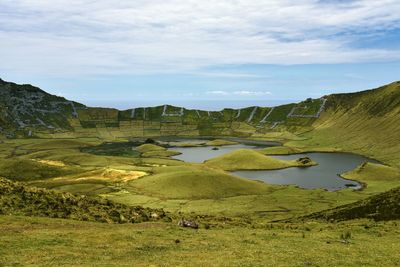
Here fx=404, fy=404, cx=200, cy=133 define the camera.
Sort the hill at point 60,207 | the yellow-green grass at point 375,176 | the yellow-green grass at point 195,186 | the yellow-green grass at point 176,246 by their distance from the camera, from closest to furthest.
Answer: the yellow-green grass at point 176,246 < the hill at point 60,207 < the yellow-green grass at point 195,186 < the yellow-green grass at point 375,176

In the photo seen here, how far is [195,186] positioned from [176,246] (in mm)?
90992

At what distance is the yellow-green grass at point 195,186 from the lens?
127 metres

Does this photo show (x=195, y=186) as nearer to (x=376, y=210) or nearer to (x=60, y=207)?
(x=376, y=210)

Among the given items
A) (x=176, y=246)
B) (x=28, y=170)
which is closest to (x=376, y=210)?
(x=176, y=246)

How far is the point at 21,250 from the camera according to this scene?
3653cm

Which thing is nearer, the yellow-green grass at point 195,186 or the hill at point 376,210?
the hill at point 376,210

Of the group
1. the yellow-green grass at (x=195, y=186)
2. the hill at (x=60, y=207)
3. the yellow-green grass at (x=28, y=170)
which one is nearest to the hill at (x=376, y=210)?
the hill at (x=60, y=207)

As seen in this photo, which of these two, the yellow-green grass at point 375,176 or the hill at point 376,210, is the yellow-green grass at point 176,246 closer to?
the hill at point 376,210

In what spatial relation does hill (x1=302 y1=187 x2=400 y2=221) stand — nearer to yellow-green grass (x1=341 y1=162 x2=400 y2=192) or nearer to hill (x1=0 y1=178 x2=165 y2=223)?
hill (x1=0 y1=178 x2=165 y2=223)

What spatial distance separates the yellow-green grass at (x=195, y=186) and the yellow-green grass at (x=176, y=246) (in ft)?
232

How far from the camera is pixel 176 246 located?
4231 cm

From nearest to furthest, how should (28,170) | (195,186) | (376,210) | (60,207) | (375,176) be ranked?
1. (60,207)
2. (376,210)
3. (195,186)
4. (28,170)
5. (375,176)

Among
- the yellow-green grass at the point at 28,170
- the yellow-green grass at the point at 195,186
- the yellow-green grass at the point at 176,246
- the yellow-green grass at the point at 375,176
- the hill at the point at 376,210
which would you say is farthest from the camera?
the yellow-green grass at the point at 28,170

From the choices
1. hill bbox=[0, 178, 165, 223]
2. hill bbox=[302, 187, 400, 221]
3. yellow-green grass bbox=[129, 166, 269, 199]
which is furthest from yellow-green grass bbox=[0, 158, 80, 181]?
hill bbox=[302, 187, 400, 221]
